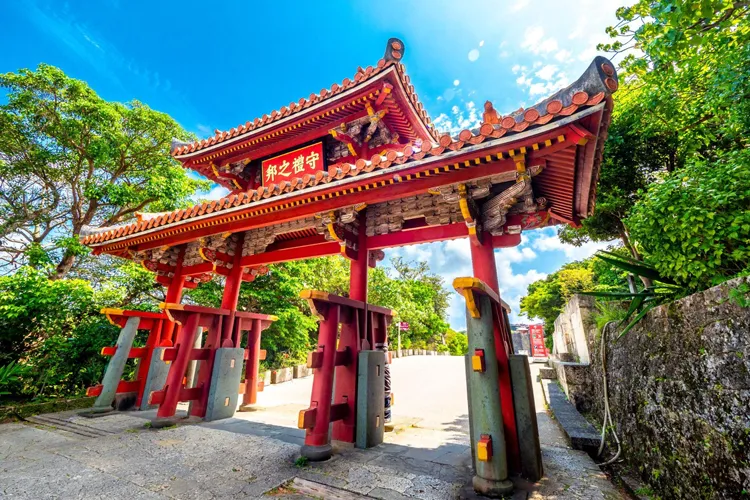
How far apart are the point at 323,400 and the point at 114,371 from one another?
16.7 ft

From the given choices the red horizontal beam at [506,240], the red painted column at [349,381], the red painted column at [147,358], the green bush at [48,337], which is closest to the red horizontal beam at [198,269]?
the red painted column at [147,358]

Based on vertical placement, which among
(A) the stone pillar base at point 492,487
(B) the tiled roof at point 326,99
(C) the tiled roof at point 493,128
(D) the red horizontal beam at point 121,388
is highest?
(B) the tiled roof at point 326,99

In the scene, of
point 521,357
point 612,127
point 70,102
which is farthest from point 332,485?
point 70,102

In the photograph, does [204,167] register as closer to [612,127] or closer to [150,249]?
[150,249]

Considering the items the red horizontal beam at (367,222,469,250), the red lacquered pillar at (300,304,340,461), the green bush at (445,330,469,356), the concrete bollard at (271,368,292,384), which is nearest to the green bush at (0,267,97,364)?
the concrete bollard at (271,368,292,384)

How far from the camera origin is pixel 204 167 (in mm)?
7883

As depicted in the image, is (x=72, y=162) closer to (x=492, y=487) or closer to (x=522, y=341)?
(x=492, y=487)

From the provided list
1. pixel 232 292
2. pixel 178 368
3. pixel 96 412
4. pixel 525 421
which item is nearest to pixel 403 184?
pixel 525 421

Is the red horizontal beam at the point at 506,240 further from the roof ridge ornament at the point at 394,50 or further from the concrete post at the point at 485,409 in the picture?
the roof ridge ornament at the point at 394,50

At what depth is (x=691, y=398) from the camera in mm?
2467

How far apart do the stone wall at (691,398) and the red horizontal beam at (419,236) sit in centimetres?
230

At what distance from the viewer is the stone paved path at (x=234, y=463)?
2803mm

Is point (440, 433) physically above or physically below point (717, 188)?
below

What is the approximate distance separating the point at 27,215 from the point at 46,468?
14826 mm
